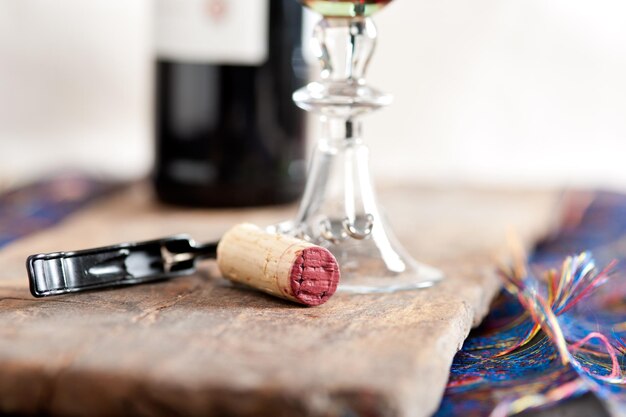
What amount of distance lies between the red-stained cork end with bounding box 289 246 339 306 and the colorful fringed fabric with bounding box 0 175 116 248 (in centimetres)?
45

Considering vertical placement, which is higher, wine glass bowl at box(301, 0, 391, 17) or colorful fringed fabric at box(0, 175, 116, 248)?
wine glass bowl at box(301, 0, 391, 17)

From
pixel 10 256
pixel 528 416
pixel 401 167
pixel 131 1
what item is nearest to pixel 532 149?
pixel 401 167

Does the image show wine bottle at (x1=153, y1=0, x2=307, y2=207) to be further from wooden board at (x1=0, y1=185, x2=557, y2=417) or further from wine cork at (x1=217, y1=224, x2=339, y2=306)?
wine cork at (x1=217, y1=224, x2=339, y2=306)

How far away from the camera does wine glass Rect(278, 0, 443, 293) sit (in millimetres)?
805

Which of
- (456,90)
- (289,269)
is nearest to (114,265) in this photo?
(289,269)

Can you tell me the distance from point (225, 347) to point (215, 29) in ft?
2.10

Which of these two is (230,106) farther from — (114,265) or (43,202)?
(114,265)

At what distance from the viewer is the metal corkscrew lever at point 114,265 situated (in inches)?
28.7

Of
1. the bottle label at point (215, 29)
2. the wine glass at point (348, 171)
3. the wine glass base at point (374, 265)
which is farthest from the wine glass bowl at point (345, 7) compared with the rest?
the bottle label at point (215, 29)

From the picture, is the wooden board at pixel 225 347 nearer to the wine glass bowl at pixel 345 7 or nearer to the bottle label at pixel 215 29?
the wine glass bowl at pixel 345 7

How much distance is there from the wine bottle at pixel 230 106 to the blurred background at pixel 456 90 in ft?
1.24

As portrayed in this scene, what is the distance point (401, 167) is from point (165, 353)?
1.28m

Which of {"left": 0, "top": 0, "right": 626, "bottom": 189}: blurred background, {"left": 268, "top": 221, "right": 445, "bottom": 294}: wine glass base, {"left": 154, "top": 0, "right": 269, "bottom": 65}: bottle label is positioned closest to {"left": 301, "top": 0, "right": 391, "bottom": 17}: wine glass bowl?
{"left": 268, "top": 221, "right": 445, "bottom": 294}: wine glass base

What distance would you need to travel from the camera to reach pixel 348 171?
84 cm
